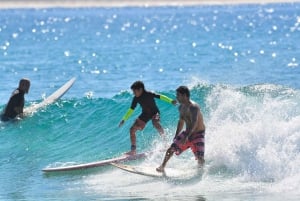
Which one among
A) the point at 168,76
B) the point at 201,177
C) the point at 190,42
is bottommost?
the point at 201,177

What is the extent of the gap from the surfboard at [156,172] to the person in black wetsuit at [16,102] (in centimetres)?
A: 513

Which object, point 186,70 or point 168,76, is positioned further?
point 186,70

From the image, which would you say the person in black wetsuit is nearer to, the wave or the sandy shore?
the wave

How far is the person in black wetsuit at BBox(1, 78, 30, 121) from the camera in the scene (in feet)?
64.7

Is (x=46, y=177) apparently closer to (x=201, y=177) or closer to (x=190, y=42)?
(x=201, y=177)

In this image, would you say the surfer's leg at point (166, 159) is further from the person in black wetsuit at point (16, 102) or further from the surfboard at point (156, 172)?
the person in black wetsuit at point (16, 102)

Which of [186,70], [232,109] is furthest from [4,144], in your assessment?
[186,70]

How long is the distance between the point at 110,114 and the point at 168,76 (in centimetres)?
1179

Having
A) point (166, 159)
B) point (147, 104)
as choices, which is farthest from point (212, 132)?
point (166, 159)

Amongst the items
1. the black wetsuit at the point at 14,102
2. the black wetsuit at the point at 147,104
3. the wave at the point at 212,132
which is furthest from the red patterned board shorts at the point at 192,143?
the black wetsuit at the point at 14,102

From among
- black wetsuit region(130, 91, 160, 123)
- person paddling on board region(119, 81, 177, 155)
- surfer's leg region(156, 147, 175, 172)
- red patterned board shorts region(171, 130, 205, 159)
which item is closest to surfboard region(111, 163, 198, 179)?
surfer's leg region(156, 147, 175, 172)

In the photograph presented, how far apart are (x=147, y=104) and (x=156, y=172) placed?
1929mm

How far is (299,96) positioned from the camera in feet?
67.7

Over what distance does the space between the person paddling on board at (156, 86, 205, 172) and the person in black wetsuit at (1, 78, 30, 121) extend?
5.79 meters
